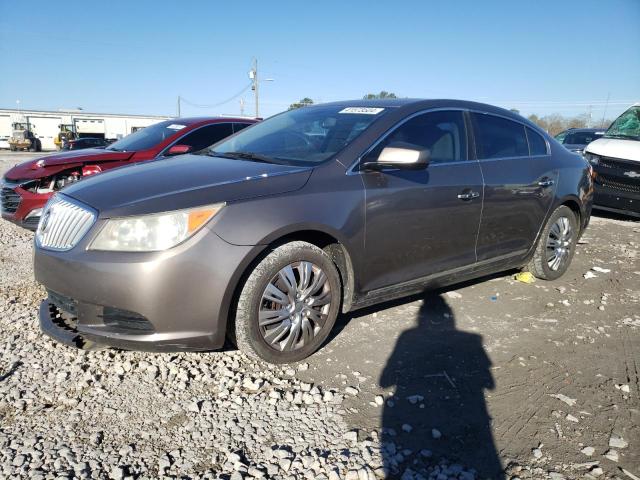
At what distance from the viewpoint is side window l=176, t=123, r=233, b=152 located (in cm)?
603

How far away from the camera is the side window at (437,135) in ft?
11.2

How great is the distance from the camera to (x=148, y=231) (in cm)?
243

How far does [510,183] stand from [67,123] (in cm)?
4676

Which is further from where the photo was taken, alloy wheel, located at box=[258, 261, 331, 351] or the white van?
the white van

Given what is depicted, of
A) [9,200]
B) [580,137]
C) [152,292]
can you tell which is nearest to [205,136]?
[9,200]

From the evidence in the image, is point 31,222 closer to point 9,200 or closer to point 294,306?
point 9,200

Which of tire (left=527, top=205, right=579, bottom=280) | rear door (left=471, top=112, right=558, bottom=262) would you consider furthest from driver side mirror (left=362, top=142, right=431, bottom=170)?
tire (left=527, top=205, right=579, bottom=280)

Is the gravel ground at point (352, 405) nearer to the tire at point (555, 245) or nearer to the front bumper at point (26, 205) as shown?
the tire at point (555, 245)

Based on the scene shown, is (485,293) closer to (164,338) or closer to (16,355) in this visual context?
(164,338)

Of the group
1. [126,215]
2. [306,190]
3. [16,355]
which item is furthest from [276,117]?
[16,355]

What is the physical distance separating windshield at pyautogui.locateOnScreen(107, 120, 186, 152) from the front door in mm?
3731

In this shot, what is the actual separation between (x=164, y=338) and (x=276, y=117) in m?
2.43

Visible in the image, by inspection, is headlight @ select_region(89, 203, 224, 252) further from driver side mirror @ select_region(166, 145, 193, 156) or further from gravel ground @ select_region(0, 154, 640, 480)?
driver side mirror @ select_region(166, 145, 193, 156)

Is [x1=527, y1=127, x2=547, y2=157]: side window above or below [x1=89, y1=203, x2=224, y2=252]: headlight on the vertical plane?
above
